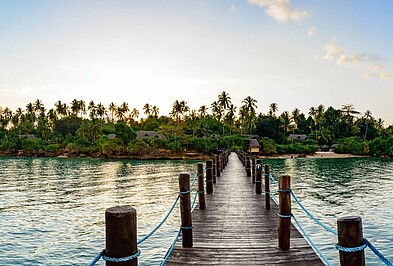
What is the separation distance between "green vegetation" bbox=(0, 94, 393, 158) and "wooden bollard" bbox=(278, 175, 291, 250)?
66.4 m

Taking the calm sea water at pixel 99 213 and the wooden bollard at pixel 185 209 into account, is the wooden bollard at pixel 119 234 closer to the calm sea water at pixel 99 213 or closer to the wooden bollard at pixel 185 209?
the wooden bollard at pixel 185 209

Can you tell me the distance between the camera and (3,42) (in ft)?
93.2

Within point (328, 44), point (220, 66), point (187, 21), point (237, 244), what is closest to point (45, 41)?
point (187, 21)

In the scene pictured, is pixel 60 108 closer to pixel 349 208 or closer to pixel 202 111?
pixel 202 111

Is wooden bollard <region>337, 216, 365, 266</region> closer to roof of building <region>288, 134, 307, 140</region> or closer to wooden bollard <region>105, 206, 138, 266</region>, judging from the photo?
wooden bollard <region>105, 206, 138, 266</region>

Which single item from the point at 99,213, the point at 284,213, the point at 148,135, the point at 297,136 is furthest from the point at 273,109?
the point at 284,213

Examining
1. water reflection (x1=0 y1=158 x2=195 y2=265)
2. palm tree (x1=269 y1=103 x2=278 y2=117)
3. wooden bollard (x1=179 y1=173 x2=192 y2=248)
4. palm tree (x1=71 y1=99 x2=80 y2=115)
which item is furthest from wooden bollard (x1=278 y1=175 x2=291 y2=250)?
palm tree (x1=71 y1=99 x2=80 y2=115)

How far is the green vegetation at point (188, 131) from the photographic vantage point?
7556 cm

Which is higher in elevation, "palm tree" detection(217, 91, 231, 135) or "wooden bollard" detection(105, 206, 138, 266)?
"palm tree" detection(217, 91, 231, 135)

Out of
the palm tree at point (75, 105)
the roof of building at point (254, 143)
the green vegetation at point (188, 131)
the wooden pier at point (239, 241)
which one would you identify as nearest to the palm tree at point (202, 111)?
the green vegetation at point (188, 131)

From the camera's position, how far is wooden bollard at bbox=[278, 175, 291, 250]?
18.9 feet

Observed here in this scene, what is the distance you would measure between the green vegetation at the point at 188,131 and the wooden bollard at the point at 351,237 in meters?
69.2

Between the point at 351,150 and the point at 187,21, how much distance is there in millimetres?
69192

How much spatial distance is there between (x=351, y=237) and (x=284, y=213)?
114 inches
